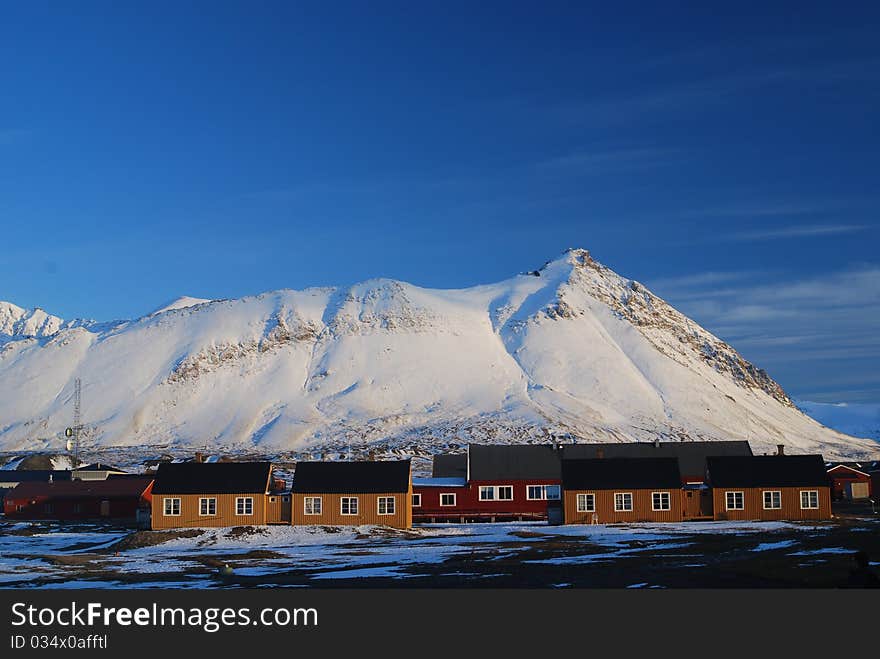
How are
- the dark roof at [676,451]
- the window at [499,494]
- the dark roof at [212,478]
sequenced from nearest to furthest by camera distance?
the dark roof at [212,478]
the window at [499,494]
the dark roof at [676,451]

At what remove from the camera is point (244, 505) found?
71.4 m

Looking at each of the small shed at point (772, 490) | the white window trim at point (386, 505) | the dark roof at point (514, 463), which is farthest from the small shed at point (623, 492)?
the white window trim at point (386, 505)

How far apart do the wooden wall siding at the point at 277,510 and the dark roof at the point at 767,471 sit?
29080 millimetres

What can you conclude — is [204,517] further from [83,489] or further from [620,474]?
[83,489]

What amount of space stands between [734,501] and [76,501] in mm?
57389

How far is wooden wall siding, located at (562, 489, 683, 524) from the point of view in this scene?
229 feet

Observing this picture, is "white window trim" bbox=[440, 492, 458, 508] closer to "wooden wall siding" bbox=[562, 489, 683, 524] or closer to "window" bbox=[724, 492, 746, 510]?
"wooden wall siding" bbox=[562, 489, 683, 524]

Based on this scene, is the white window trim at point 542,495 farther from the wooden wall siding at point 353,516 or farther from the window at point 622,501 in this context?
the wooden wall siding at point 353,516

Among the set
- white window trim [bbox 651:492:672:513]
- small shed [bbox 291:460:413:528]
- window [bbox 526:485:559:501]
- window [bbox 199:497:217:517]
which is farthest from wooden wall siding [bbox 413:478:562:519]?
window [bbox 199:497:217:517]

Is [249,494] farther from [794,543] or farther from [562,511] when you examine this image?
[794,543]

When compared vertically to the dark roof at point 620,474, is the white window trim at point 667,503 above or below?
below

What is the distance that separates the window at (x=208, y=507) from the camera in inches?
2795

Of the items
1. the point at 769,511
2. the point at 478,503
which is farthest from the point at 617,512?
the point at 478,503
